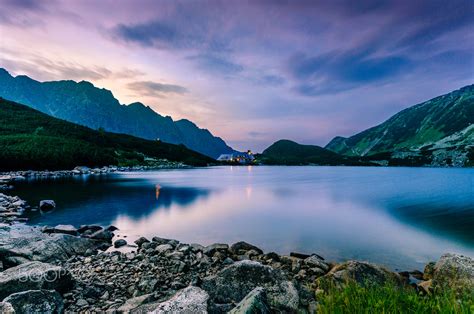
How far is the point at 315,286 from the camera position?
1225 cm

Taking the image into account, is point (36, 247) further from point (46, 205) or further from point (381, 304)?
point (46, 205)

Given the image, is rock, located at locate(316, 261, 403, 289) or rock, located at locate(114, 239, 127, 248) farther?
rock, located at locate(114, 239, 127, 248)

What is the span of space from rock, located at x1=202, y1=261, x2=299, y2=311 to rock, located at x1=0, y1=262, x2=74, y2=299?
531 cm

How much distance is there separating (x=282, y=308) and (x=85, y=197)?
46306 millimetres

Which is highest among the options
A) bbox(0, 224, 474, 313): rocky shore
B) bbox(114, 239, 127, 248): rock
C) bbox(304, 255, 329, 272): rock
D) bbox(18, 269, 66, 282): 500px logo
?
bbox(18, 269, 66, 282): 500px logo

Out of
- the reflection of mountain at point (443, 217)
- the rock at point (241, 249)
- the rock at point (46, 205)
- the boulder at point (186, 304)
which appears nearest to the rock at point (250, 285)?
the boulder at point (186, 304)

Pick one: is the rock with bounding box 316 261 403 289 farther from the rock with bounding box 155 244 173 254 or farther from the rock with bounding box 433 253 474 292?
the rock with bounding box 155 244 173 254

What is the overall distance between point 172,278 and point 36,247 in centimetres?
827

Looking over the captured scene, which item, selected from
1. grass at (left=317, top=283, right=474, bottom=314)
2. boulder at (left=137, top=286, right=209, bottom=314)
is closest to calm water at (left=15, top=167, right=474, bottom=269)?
boulder at (left=137, top=286, right=209, bottom=314)

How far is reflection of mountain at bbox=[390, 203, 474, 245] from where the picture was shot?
2655cm

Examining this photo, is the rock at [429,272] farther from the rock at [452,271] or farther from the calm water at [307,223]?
the calm water at [307,223]

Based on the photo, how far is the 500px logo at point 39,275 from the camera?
971cm

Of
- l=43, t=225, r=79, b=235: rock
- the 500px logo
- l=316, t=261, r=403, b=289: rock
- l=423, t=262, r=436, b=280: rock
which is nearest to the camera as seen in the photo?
the 500px logo

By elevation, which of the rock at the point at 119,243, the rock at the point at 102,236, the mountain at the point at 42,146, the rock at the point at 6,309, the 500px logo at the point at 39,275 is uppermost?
the mountain at the point at 42,146
